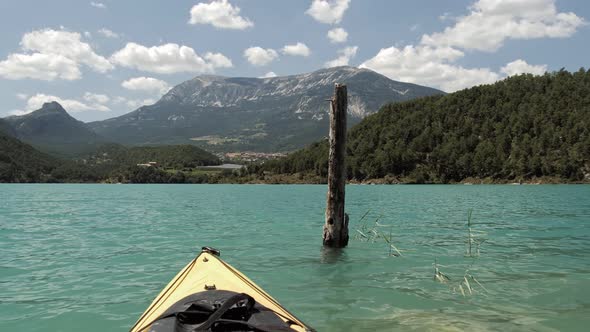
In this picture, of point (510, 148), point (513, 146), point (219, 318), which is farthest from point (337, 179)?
point (510, 148)

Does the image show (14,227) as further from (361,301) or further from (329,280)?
(361,301)

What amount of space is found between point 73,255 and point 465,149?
613 feet

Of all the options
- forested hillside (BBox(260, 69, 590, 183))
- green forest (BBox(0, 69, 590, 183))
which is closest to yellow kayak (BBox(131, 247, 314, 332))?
green forest (BBox(0, 69, 590, 183))

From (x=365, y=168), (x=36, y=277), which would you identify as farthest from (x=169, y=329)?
(x=365, y=168)

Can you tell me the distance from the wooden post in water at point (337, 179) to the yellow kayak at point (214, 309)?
8.68m

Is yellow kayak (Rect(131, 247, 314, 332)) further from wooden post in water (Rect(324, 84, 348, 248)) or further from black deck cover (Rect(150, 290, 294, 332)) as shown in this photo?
wooden post in water (Rect(324, 84, 348, 248))

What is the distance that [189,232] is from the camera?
→ 24.3 metres

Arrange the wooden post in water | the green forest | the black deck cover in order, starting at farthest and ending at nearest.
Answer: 1. the green forest
2. the wooden post in water
3. the black deck cover

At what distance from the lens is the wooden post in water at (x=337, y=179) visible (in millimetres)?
16312

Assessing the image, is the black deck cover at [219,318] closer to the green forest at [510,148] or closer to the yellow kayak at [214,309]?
the yellow kayak at [214,309]

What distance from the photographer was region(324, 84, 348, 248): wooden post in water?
642 inches

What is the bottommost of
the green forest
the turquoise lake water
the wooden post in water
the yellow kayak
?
the turquoise lake water

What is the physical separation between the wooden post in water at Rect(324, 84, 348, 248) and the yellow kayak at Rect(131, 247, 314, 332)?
868 cm

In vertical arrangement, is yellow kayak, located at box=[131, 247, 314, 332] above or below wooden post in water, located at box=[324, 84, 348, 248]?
below
